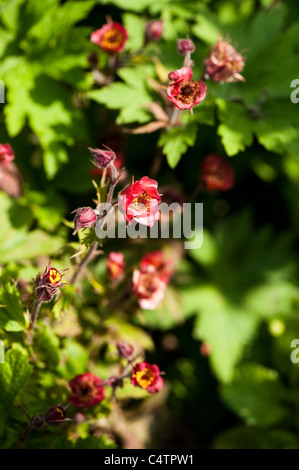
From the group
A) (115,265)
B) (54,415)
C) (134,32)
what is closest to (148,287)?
(115,265)

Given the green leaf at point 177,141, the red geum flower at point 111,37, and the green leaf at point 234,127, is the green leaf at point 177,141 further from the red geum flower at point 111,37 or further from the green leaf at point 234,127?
the red geum flower at point 111,37

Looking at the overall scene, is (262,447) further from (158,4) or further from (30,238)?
(158,4)

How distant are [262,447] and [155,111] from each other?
1716mm

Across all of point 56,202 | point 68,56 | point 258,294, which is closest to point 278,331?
point 258,294

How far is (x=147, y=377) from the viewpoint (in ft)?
5.01

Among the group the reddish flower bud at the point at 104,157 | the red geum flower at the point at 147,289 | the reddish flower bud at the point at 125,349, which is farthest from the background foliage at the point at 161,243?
the reddish flower bud at the point at 104,157

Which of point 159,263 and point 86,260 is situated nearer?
point 86,260

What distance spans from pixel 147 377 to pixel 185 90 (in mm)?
977

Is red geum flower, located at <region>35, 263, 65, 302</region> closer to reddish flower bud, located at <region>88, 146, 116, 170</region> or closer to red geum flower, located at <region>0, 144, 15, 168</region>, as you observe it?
reddish flower bud, located at <region>88, 146, 116, 170</region>

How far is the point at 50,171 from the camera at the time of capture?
1.99 metres

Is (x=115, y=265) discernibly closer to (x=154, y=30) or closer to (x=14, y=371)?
Answer: (x=14, y=371)

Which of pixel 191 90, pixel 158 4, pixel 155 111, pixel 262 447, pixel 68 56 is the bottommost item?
pixel 262 447

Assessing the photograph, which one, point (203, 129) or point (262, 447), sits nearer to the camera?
point (262, 447)

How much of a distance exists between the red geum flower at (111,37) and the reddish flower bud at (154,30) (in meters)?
0.14
